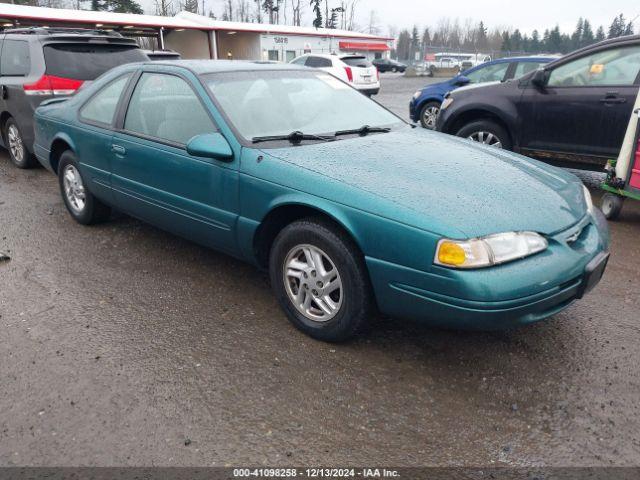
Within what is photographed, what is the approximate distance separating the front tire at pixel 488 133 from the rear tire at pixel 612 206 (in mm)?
1490

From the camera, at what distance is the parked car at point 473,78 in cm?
955

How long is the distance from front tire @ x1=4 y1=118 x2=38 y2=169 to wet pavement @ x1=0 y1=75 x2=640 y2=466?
377 centimetres

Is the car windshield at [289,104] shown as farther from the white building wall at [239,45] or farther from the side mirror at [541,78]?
the white building wall at [239,45]

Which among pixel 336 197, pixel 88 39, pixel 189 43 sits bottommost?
pixel 189 43

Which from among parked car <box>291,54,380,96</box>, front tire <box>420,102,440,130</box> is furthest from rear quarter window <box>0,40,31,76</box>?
parked car <box>291,54,380,96</box>

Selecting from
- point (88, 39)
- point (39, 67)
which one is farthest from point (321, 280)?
point (88, 39)

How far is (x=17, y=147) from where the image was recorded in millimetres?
7066

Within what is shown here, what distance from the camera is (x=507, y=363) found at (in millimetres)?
2811

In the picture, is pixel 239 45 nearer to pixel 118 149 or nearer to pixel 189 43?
pixel 189 43

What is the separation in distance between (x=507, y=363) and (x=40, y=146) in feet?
15.7

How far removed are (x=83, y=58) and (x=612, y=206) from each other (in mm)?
6412

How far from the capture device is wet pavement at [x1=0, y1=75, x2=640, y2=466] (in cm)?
222

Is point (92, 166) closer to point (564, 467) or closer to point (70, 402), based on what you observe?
point (70, 402)

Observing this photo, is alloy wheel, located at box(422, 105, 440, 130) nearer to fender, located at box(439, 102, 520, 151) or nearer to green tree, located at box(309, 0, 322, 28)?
fender, located at box(439, 102, 520, 151)
